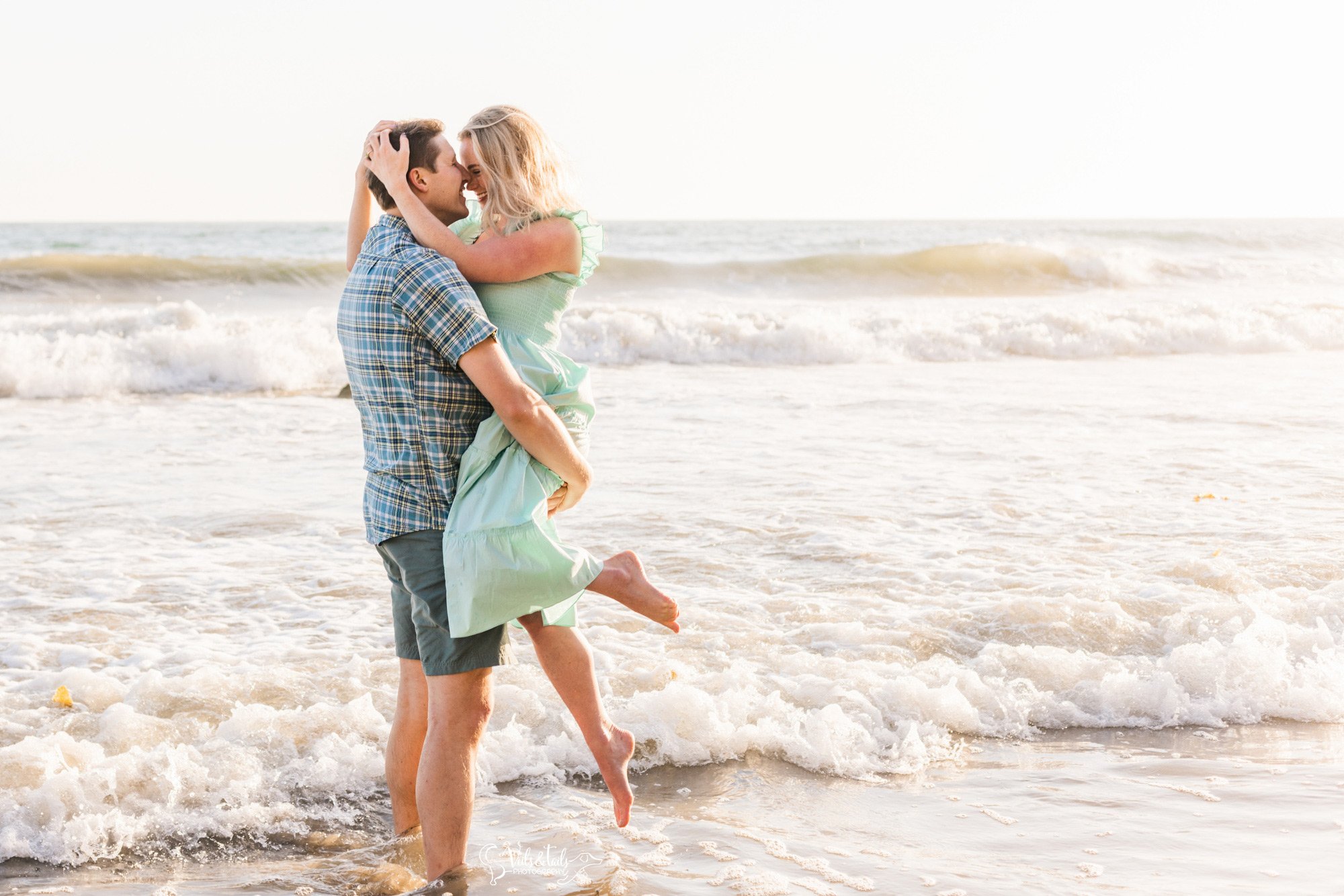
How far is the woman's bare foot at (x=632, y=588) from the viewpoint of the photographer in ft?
9.19

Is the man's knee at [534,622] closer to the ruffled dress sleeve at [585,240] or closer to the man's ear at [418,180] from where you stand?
the ruffled dress sleeve at [585,240]

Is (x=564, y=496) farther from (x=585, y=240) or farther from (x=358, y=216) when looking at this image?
(x=358, y=216)

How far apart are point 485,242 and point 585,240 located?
0.25 m

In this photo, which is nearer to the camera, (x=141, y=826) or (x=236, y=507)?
(x=141, y=826)

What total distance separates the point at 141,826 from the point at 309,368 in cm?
1059

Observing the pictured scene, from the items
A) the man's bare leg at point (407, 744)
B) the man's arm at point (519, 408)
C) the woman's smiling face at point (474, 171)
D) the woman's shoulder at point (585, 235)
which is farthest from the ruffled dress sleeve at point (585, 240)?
the man's bare leg at point (407, 744)

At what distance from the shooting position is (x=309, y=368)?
528 inches

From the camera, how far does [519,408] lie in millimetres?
2592

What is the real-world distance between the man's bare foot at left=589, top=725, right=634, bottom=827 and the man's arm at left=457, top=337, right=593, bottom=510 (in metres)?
0.67

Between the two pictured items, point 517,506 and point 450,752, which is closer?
point 517,506

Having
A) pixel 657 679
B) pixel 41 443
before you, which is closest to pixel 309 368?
pixel 41 443

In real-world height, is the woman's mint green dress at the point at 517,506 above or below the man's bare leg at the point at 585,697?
above

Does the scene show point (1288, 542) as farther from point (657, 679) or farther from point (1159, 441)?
point (657, 679)

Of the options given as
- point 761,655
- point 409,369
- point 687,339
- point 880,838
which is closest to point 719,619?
point 761,655
